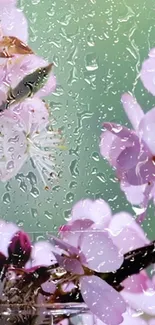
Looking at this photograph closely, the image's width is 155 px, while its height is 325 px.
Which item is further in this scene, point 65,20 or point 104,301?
point 65,20

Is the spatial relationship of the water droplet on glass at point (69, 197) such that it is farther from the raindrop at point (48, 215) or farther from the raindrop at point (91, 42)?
the raindrop at point (91, 42)

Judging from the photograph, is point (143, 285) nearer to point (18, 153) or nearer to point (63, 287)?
point (63, 287)

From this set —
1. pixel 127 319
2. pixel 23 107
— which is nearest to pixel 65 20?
pixel 23 107

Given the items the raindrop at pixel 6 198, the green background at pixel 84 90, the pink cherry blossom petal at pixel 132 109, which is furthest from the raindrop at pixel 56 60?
the raindrop at pixel 6 198

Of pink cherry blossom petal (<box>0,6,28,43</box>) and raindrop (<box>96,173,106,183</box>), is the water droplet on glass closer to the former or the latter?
raindrop (<box>96,173,106,183</box>)

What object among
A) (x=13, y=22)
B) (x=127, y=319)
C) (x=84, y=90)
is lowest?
(x=127, y=319)

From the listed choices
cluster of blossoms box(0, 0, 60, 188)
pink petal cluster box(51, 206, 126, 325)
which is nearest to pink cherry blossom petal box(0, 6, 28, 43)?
cluster of blossoms box(0, 0, 60, 188)

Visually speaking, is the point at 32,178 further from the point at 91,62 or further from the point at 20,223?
the point at 91,62
